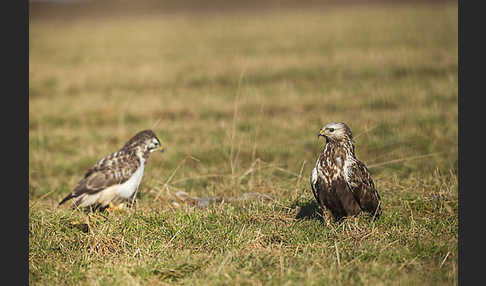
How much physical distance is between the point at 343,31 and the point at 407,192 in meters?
20.8

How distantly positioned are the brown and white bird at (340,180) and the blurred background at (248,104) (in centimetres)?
108

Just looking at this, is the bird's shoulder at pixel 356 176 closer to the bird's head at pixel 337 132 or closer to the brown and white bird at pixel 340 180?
the brown and white bird at pixel 340 180

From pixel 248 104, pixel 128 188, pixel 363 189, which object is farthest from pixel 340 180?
pixel 248 104

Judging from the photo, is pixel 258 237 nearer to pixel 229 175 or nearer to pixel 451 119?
pixel 229 175

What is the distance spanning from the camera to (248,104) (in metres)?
12.5

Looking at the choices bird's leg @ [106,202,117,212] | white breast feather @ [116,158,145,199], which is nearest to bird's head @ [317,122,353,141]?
white breast feather @ [116,158,145,199]

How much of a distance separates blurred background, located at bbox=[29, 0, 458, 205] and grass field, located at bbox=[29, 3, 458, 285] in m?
0.06

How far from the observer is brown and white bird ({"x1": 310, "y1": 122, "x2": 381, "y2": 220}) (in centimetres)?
518

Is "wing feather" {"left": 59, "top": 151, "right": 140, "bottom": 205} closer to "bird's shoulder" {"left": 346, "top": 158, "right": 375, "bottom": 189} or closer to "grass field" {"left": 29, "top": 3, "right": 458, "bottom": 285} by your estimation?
"grass field" {"left": 29, "top": 3, "right": 458, "bottom": 285}

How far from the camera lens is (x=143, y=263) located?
4527 millimetres

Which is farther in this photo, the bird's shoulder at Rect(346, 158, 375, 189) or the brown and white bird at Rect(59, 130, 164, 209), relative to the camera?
the brown and white bird at Rect(59, 130, 164, 209)

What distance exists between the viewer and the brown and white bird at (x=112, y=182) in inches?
261

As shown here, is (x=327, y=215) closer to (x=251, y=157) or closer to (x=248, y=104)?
(x=251, y=157)

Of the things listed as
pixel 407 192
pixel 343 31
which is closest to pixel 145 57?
pixel 343 31
